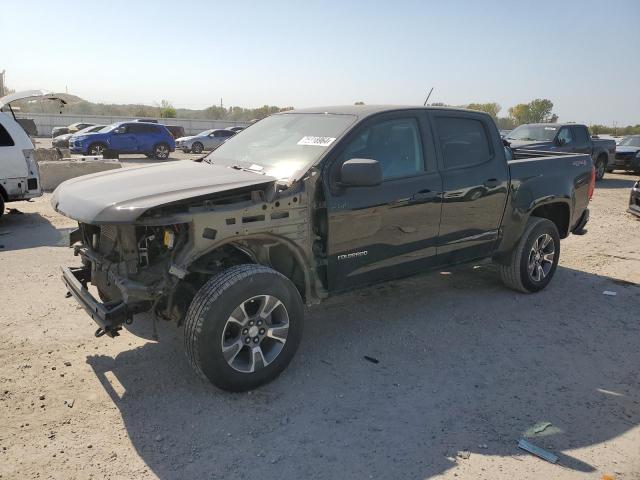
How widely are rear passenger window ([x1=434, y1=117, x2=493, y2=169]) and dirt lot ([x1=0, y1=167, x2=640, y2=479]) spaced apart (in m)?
1.52

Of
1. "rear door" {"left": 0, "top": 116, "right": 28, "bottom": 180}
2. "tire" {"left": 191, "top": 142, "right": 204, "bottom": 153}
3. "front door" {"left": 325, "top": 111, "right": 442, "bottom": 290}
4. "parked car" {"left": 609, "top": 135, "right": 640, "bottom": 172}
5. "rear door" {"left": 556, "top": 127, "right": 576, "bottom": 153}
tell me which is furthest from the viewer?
"tire" {"left": 191, "top": 142, "right": 204, "bottom": 153}

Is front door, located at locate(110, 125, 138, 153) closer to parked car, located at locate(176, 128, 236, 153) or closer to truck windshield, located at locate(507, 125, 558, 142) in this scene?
parked car, located at locate(176, 128, 236, 153)

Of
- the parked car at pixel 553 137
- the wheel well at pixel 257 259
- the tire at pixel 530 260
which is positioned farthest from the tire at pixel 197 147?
the wheel well at pixel 257 259

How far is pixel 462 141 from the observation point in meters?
4.92

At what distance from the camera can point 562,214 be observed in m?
6.02

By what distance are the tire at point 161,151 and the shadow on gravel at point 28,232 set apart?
13890 millimetres

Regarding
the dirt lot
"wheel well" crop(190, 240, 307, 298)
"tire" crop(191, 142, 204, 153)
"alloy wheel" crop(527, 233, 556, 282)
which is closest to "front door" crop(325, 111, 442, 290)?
"wheel well" crop(190, 240, 307, 298)

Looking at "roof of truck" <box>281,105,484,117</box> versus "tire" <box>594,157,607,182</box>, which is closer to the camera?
"roof of truck" <box>281,105,484,117</box>

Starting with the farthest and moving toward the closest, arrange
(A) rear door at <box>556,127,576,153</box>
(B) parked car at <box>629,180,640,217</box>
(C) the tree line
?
(C) the tree line → (A) rear door at <box>556,127,576,153</box> → (B) parked car at <box>629,180,640,217</box>

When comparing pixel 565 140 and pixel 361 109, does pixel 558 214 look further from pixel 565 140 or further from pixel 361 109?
pixel 565 140

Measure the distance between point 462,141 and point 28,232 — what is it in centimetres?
702

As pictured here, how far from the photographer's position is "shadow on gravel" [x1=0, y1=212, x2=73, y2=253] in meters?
7.54

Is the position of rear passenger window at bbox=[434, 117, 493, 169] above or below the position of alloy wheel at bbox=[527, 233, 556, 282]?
above

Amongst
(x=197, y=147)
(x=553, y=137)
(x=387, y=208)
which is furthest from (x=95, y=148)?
(x=387, y=208)
